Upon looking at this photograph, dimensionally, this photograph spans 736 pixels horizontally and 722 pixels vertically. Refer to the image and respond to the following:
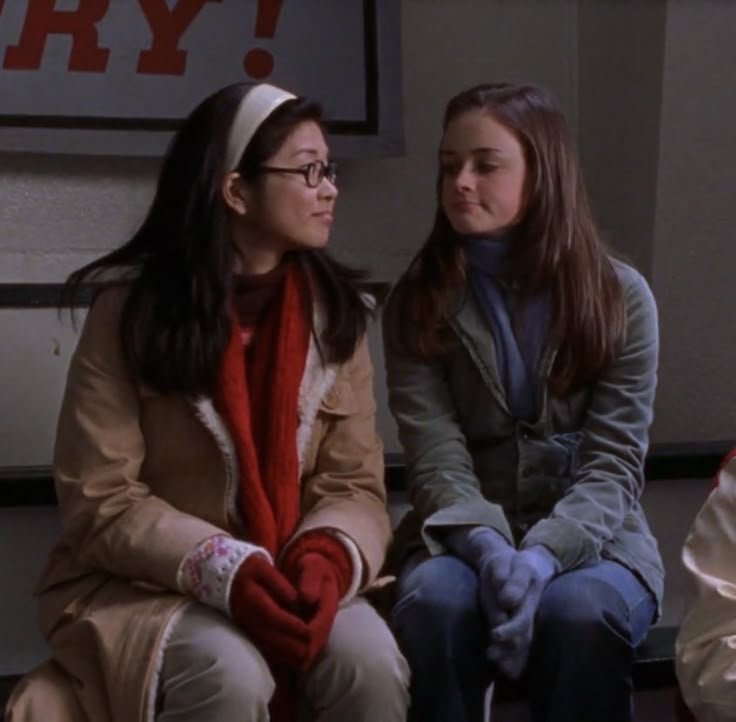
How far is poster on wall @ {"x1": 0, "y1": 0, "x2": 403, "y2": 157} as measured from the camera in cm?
279

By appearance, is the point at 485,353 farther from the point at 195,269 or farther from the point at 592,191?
the point at 592,191

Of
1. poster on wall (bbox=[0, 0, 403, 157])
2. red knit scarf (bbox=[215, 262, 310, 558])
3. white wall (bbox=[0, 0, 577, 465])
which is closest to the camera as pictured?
red knit scarf (bbox=[215, 262, 310, 558])

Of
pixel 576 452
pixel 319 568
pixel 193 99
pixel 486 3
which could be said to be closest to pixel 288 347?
pixel 319 568

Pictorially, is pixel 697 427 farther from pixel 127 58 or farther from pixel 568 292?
pixel 127 58

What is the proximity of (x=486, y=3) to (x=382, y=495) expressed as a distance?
1.32 metres

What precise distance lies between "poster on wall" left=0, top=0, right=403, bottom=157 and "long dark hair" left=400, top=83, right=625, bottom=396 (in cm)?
71

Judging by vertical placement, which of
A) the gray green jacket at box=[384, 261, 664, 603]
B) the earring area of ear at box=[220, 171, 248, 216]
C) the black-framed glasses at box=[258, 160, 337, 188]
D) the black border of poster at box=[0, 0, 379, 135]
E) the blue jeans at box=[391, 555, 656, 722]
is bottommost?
the blue jeans at box=[391, 555, 656, 722]

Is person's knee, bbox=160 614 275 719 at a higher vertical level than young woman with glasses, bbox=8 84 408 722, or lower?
lower

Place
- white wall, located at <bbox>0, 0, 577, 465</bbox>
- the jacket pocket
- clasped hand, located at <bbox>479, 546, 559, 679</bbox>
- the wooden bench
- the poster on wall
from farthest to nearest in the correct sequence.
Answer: white wall, located at <bbox>0, 0, 577, 465</bbox>
the poster on wall
the wooden bench
the jacket pocket
clasped hand, located at <bbox>479, 546, 559, 679</bbox>

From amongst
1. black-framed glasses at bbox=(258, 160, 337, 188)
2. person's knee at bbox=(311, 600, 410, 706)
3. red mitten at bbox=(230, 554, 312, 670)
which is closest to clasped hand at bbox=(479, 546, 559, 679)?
person's knee at bbox=(311, 600, 410, 706)

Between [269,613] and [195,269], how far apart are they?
52cm

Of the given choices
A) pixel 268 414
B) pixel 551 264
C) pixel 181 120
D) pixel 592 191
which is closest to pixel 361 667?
pixel 268 414

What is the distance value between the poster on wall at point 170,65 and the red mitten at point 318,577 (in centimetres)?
114

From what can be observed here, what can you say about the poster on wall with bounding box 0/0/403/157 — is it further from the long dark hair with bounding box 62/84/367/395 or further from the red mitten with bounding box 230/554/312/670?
the red mitten with bounding box 230/554/312/670
